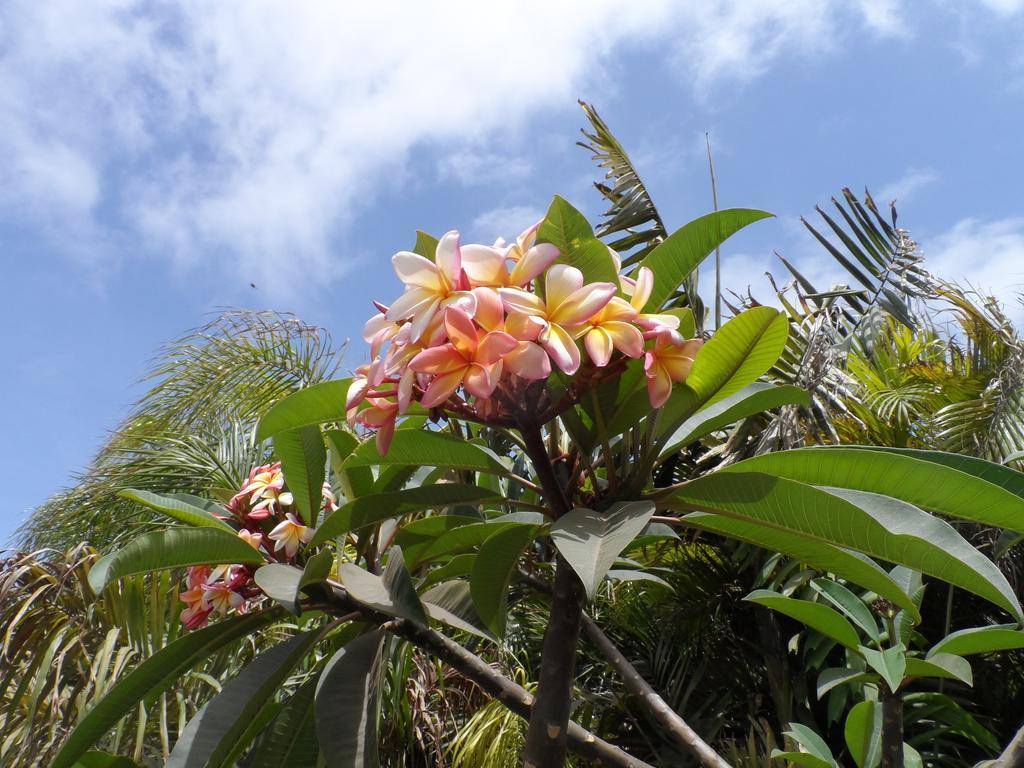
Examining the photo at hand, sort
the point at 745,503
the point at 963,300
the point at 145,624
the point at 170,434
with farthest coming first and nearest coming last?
the point at 170,434 → the point at 963,300 → the point at 145,624 → the point at 745,503

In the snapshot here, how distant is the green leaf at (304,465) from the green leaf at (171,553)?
0.16m

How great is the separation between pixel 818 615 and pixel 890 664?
89 millimetres

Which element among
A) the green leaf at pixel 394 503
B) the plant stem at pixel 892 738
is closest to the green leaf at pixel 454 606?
the green leaf at pixel 394 503

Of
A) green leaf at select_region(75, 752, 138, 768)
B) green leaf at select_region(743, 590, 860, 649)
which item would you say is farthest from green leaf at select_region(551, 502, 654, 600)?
green leaf at select_region(75, 752, 138, 768)

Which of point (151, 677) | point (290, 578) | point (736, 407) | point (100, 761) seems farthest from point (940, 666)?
point (100, 761)

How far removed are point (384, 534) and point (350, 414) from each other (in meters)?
0.37

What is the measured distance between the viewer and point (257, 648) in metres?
2.95

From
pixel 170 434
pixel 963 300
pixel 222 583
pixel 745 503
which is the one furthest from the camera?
pixel 170 434

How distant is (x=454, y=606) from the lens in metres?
1.00

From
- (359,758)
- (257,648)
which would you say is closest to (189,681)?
(257,648)

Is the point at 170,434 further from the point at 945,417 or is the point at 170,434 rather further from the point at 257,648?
the point at 945,417

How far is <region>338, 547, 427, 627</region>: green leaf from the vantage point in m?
0.85

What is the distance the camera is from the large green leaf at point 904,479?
71 centimetres

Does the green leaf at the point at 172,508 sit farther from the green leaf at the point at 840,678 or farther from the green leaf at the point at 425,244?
the green leaf at the point at 840,678
